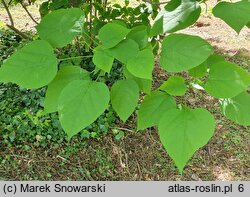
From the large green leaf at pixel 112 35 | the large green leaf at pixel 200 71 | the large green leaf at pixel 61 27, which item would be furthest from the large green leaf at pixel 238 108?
the large green leaf at pixel 61 27

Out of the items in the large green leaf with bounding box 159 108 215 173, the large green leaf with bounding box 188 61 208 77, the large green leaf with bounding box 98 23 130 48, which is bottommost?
the large green leaf with bounding box 159 108 215 173

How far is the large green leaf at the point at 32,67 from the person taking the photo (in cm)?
81

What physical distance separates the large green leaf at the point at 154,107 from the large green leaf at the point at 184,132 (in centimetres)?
6

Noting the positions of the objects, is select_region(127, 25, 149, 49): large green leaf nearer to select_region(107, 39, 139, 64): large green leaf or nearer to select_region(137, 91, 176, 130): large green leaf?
select_region(107, 39, 139, 64): large green leaf

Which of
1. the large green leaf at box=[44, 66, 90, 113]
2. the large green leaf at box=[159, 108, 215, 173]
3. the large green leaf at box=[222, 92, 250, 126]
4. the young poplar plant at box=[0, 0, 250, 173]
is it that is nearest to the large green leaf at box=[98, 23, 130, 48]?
the young poplar plant at box=[0, 0, 250, 173]

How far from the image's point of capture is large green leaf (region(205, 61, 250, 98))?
34.3 inches

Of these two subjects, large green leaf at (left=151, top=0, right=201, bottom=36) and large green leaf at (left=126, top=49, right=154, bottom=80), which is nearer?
large green leaf at (left=126, top=49, right=154, bottom=80)

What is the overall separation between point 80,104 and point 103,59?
14 cm

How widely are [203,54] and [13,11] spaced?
4.21m

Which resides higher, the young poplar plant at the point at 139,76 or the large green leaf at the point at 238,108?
the young poplar plant at the point at 139,76

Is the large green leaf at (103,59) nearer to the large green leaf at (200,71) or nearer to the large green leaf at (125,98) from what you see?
the large green leaf at (125,98)

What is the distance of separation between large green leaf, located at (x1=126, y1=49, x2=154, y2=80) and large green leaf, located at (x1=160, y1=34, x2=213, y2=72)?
0.05 metres

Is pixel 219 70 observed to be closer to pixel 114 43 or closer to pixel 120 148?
pixel 114 43

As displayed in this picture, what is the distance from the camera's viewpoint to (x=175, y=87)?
943 millimetres
